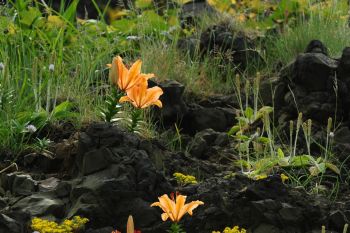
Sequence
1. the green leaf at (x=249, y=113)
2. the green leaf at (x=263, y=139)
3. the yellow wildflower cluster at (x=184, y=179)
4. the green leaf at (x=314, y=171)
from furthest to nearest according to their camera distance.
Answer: the green leaf at (x=249, y=113) → the green leaf at (x=263, y=139) → the green leaf at (x=314, y=171) → the yellow wildflower cluster at (x=184, y=179)

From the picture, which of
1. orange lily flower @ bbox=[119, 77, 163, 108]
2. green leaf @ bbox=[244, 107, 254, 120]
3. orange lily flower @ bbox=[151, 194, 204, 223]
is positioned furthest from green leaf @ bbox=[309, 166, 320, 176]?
orange lily flower @ bbox=[151, 194, 204, 223]

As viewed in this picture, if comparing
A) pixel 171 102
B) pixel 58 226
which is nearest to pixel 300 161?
pixel 171 102

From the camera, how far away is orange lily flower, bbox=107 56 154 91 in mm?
4211

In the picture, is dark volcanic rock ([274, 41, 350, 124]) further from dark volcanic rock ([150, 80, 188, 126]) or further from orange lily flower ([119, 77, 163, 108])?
orange lily flower ([119, 77, 163, 108])

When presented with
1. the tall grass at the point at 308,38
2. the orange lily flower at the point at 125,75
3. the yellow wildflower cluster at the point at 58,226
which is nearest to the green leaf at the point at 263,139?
the orange lily flower at the point at 125,75

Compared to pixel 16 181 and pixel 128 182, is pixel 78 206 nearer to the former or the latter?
pixel 128 182

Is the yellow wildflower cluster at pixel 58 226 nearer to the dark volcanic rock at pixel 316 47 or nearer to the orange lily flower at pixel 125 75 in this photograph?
the orange lily flower at pixel 125 75

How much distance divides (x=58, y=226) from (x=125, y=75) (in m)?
1.03

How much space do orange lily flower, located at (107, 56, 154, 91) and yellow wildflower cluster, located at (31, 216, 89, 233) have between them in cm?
87

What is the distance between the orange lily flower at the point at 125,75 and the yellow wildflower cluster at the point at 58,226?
0.87 meters

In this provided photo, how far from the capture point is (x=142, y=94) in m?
4.32

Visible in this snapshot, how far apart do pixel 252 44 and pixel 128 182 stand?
132 inches

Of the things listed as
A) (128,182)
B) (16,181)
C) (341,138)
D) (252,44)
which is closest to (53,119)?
(16,181)

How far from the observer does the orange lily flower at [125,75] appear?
4.21 m
